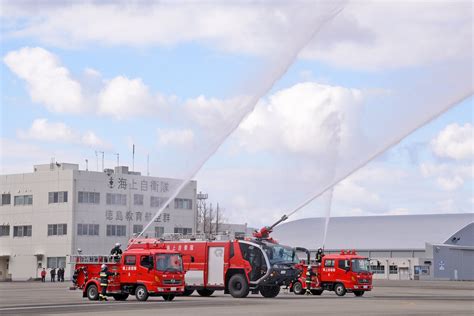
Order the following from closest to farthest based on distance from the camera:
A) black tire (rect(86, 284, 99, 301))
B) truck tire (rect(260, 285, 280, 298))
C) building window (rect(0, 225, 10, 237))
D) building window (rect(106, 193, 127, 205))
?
black tire (rect(86, 284, 99, 301))
truck tire (rect(260, 285, 280, 298))
building window (rect(106, 193, 127, 205))
building window (rect(0, 225, 10, 237))

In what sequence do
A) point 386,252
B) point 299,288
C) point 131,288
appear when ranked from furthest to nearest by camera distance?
point 386,252 < point 299,288 < point 131,288

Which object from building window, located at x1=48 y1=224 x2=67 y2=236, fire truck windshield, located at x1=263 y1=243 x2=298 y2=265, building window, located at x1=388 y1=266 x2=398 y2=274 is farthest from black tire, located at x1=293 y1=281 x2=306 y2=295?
building window, located at x1=388 y1=266 x2=398 y2=274

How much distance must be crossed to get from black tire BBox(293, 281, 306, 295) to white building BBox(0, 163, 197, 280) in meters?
53.1

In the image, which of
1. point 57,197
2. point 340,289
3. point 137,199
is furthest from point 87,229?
point 340,289

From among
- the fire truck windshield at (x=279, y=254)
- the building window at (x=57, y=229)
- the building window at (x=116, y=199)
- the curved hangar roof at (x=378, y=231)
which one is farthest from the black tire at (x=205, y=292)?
the curved hangar roof at (x=378, y=231)

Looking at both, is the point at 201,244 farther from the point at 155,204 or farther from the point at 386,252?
the point at 386,252

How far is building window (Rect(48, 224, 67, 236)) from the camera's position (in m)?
108

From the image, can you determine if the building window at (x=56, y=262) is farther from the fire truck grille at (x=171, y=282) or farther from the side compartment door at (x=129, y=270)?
the fire truck grille at (x=171, y=282)

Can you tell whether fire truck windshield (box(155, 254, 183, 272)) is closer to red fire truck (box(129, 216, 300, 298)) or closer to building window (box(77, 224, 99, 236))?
red fire truck (box(129, 216, 300, 298))

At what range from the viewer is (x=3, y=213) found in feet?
371

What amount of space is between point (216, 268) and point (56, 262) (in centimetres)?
6269

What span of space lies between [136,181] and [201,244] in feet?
209

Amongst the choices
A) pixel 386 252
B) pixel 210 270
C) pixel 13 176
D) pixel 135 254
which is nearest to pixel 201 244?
pixel 210 270

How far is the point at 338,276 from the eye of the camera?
53.2m
